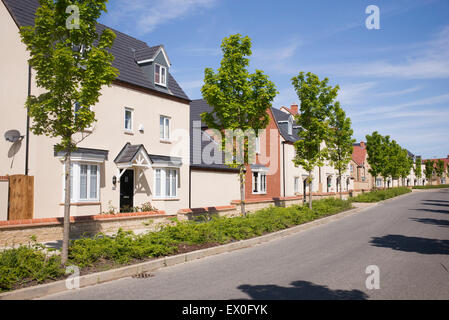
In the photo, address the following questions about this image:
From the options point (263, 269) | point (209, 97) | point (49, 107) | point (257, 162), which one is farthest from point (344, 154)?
point (49, 107)

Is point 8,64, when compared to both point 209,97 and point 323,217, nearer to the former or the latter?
point 209,97

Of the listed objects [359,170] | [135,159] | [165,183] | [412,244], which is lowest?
[412,244]

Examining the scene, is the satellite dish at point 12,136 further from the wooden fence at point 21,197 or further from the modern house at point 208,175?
the modern house at point 208,175

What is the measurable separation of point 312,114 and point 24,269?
18722 millimetres

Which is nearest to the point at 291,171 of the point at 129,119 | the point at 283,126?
the point at 283,126

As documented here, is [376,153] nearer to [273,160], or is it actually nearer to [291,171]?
[291,171]

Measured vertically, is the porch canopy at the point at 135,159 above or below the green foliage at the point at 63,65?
below

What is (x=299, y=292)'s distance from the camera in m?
6.65

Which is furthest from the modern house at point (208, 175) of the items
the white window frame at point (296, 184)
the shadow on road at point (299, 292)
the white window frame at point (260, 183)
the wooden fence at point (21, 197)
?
the shadow on road at point (299, 292)

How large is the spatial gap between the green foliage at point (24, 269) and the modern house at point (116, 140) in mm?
5639

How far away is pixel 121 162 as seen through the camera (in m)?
17.4

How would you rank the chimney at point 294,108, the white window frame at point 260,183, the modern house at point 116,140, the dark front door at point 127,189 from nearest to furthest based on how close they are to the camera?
the modern house at point 116,140 → the dark front door at point 127,189 → the white window frame at point 260,183 → the chimney at point 294,108

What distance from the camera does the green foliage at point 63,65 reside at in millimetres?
7980

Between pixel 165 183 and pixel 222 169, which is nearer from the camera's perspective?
pixel 165 183
